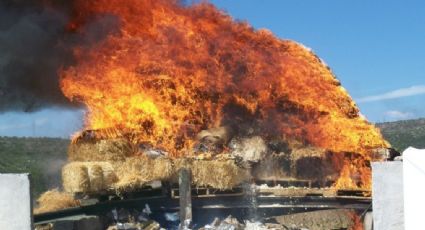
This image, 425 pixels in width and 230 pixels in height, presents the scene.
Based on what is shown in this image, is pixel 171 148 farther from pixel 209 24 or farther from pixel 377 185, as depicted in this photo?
pixel 377 185

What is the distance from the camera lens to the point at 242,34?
21.3 meters

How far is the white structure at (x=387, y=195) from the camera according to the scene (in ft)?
36.7

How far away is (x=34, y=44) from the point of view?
19.0 m

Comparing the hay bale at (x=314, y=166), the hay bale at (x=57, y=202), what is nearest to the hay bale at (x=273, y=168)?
the hay bale at (x=314, y=166)

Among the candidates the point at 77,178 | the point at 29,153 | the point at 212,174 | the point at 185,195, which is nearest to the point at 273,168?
the point at 212,174

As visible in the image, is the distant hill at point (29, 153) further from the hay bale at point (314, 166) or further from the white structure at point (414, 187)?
the white structure at point (414, 187)

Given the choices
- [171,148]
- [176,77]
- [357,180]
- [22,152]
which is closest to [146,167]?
[171,148]

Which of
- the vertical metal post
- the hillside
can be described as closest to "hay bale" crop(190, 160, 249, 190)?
the vertical metal post

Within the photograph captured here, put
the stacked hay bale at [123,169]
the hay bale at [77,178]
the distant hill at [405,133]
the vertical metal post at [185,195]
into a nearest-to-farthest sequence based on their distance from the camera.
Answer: the hay bale at [77,178] < the stacked hay bale at [123,169] < the vertical metal post at [185,195] < the distant hill at [405,133]

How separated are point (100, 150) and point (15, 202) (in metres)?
5.99

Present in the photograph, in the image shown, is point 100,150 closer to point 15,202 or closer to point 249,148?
point 249,148

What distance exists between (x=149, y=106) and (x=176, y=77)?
1.33 meters

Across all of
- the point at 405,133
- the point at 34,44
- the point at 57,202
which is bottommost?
the point at 57,202

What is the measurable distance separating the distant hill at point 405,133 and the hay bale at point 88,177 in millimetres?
59875
